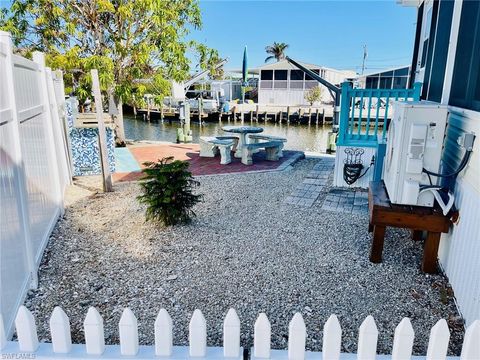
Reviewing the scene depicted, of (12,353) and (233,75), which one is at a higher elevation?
(233,75)

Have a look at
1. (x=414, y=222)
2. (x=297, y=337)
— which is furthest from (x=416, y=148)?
(x=297, y=337)

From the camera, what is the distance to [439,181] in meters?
3.41

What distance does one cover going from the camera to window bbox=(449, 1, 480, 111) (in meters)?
3.01

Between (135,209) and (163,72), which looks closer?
(135,209)

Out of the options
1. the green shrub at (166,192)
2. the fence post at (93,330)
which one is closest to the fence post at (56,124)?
the green shrub at (166,192)

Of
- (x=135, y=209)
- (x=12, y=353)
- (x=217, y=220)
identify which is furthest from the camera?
(x=135, y=209)

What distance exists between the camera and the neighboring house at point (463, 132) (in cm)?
256

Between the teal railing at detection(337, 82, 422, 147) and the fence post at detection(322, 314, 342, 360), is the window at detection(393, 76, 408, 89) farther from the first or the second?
the fence post at detection(322, 314, 342, 360)

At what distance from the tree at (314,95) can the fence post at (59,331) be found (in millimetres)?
31425

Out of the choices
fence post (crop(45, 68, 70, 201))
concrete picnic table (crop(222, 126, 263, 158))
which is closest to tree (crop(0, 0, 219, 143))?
concrete picnic table (crop(222, 126, 263, 158))

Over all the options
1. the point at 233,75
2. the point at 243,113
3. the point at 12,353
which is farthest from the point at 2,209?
the point at 233,75

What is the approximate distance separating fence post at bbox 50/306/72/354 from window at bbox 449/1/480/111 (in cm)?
318

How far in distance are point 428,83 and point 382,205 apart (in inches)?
119

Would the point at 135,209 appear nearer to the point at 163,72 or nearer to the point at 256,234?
the point at 256,234
